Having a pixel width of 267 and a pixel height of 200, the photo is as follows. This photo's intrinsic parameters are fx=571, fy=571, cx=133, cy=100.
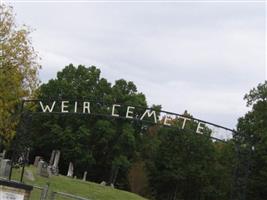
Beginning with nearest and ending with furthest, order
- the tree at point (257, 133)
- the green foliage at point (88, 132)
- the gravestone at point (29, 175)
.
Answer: the gravestone at point (29, 175), the tree at point (257, 133), the green foliage at point (88, 132)

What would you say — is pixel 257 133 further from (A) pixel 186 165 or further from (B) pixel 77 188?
(B) pixel 77 188

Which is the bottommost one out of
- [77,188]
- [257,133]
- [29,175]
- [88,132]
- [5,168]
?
[77,188]

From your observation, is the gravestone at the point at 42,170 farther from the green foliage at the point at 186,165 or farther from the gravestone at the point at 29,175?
the green foliage at the point at 186,165

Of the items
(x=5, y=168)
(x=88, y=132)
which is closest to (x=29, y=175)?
(x=5, y=168)

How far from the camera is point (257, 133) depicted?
2037 inches

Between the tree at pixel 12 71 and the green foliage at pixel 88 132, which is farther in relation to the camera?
the green foliage at pixel 88 132

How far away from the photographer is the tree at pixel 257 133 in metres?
51.1

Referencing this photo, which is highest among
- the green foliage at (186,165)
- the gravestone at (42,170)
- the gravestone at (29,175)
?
the green foliage at (186,165)

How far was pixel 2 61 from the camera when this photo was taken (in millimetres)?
30797

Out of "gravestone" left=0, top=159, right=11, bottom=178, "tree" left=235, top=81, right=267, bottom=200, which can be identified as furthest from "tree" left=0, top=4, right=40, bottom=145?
"tree" left=235, top=81, right=267, bottom=200

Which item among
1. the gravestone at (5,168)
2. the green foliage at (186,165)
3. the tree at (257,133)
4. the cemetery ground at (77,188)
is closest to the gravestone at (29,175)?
the cemetery ground at (77,188)

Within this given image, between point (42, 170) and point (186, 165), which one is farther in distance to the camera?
point (186, 165)

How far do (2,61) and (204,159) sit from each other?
38.0 metres

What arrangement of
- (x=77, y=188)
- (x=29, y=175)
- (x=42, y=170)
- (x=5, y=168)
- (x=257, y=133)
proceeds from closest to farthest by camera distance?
(x=5, y=168) < (x=29, y=175) < (x=77, y=188) < (x=42, y=170) < (x=257, y=133)
